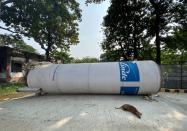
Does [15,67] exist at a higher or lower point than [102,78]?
higher

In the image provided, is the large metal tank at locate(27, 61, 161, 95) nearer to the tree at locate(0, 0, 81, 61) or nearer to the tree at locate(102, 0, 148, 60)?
the tree at locate(0, 0, 81, 61)

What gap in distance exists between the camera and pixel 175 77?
55.5 ft

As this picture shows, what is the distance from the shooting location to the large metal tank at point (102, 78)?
1053 centimetres

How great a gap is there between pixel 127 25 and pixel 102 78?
16.4 metres

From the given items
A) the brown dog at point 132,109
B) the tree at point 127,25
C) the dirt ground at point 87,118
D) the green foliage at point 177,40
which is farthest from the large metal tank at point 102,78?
the tree at point 127,25

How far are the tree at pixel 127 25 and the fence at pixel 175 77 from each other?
943 centimetres

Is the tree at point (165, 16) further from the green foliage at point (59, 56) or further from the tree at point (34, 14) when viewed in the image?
the green foliage at point (59, 56)

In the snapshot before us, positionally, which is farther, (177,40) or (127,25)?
(127,25)

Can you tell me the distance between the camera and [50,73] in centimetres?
1145

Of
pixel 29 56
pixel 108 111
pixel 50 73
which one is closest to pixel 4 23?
pixel 29 56

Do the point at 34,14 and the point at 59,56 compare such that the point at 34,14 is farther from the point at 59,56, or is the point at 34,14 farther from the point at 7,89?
the point at 59,56

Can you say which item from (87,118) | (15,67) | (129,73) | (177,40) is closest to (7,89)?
(129,73)

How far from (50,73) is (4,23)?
1472cm

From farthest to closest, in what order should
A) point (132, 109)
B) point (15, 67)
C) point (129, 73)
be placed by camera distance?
point (15, 67), point (129, 73), point (132, 109)
